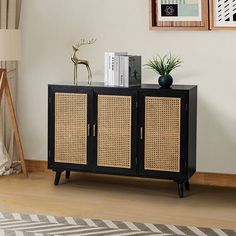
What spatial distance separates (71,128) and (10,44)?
34.7 inches

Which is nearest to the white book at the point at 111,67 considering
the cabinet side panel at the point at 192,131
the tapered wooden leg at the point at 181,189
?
the cabinet side panel at the point at 192,131

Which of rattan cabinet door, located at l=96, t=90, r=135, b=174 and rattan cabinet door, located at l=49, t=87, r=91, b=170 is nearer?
rattan cabinet door, located at l=96, t=90, r=135, b=174

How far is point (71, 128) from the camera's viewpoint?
5.23m

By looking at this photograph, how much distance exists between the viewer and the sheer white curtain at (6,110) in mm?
5742

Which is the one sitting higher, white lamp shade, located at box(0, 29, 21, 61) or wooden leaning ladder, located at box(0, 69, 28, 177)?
white lamp shade, located at box(0, 29, 21, 61)

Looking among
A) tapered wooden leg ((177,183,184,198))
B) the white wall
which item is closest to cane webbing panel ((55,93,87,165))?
the white wall

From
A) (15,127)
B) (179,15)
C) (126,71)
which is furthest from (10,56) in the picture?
(179,15)

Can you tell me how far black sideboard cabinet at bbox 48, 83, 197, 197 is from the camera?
4.91 metres

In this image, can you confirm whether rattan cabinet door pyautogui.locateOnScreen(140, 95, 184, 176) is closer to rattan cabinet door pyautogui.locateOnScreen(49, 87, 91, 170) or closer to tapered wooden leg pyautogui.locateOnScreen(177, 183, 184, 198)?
tapered wooden leg pyautogui.locateOnScreen(177, 183, 184, 198)

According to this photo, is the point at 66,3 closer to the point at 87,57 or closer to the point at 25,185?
the point at 87,57

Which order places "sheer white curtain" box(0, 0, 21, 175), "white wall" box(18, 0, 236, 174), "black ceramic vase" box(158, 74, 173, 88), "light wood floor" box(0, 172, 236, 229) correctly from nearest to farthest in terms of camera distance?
"light wood floor" box(0, 172, 236, 229)
"black ceramic vase" box(158, 74, 173, 88)
"white wall" box(18, 0, 236, 174)
"sheer white curtain" box(0, 0, 21, 175)

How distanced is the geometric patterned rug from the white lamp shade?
1538 mm

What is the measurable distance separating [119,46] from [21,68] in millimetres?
977

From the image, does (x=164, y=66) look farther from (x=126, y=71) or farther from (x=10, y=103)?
(x=10, y=103)
